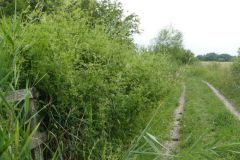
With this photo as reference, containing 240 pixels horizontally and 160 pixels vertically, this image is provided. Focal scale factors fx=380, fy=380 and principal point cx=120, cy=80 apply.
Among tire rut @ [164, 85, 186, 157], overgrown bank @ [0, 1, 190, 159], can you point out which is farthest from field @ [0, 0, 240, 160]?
tire rut @ [164, 85, 186, 157]

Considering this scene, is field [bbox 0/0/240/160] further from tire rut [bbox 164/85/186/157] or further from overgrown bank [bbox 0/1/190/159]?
tire rut [bbox 164/85/186/157]

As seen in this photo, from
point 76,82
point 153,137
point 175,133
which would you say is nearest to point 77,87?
point 76,82

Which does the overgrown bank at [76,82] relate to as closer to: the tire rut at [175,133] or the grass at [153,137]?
the grass at [153,137]

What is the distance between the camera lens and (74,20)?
4402mm

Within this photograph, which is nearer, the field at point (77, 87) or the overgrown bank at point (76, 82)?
the field at point (77, 87)

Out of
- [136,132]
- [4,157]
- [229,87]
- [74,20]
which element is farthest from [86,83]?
[229,87]

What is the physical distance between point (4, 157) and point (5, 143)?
0.14m

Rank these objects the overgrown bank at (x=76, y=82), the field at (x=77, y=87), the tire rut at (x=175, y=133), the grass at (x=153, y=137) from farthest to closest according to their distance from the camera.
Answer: the tire rut at (x=175, y=133)
the overgrown bank at (x=76, y=82)
the field at (x=77, y=87)
the grass at (x=153, y=137)

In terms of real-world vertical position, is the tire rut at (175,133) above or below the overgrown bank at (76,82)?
below

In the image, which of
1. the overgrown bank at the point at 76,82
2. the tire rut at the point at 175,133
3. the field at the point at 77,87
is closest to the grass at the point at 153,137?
the field at the point at 77,87

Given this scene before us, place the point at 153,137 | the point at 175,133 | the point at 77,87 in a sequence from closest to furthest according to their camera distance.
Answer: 1. the point at 153,137
2. the point at 77,87
3. the point at 175,133

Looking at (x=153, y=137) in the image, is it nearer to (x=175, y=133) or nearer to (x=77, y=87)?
(x=77, y=87)

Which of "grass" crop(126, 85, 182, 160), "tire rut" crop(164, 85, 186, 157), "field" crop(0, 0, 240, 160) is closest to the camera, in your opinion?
"grass" crop(126, 85, 182, 160)

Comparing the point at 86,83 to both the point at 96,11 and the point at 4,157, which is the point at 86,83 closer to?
the point at 4,157
